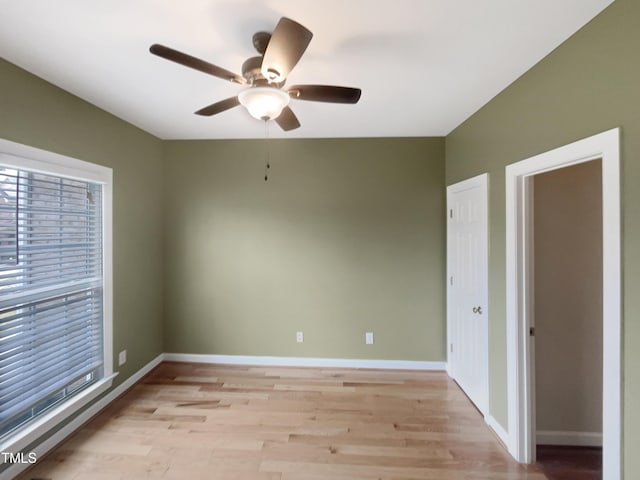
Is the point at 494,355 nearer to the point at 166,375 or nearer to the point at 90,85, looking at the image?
the point at 166,375

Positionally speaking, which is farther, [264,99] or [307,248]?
[307,248]

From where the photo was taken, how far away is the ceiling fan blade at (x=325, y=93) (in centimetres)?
149

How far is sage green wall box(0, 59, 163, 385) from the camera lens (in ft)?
6.02

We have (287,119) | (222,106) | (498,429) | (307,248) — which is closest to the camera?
(222,106)

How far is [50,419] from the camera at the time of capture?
1984 millimetres

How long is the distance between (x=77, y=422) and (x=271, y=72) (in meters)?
2.84

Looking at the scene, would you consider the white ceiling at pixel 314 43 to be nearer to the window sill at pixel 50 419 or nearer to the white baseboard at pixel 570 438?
the window sill at pixel 50 419

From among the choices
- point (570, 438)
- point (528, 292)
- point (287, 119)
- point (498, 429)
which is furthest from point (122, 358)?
point (570, 438)

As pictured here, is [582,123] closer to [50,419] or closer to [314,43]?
[314,43]

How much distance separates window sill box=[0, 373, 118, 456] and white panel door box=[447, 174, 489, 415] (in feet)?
10.3

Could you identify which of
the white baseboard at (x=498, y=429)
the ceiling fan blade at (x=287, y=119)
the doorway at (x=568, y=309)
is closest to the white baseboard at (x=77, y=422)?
the ceiling fan blade at (x=287, y=119)

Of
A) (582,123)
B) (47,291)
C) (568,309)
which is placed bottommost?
(568,309)

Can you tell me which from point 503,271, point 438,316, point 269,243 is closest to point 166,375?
point 269,243

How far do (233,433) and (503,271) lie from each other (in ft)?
7.60
